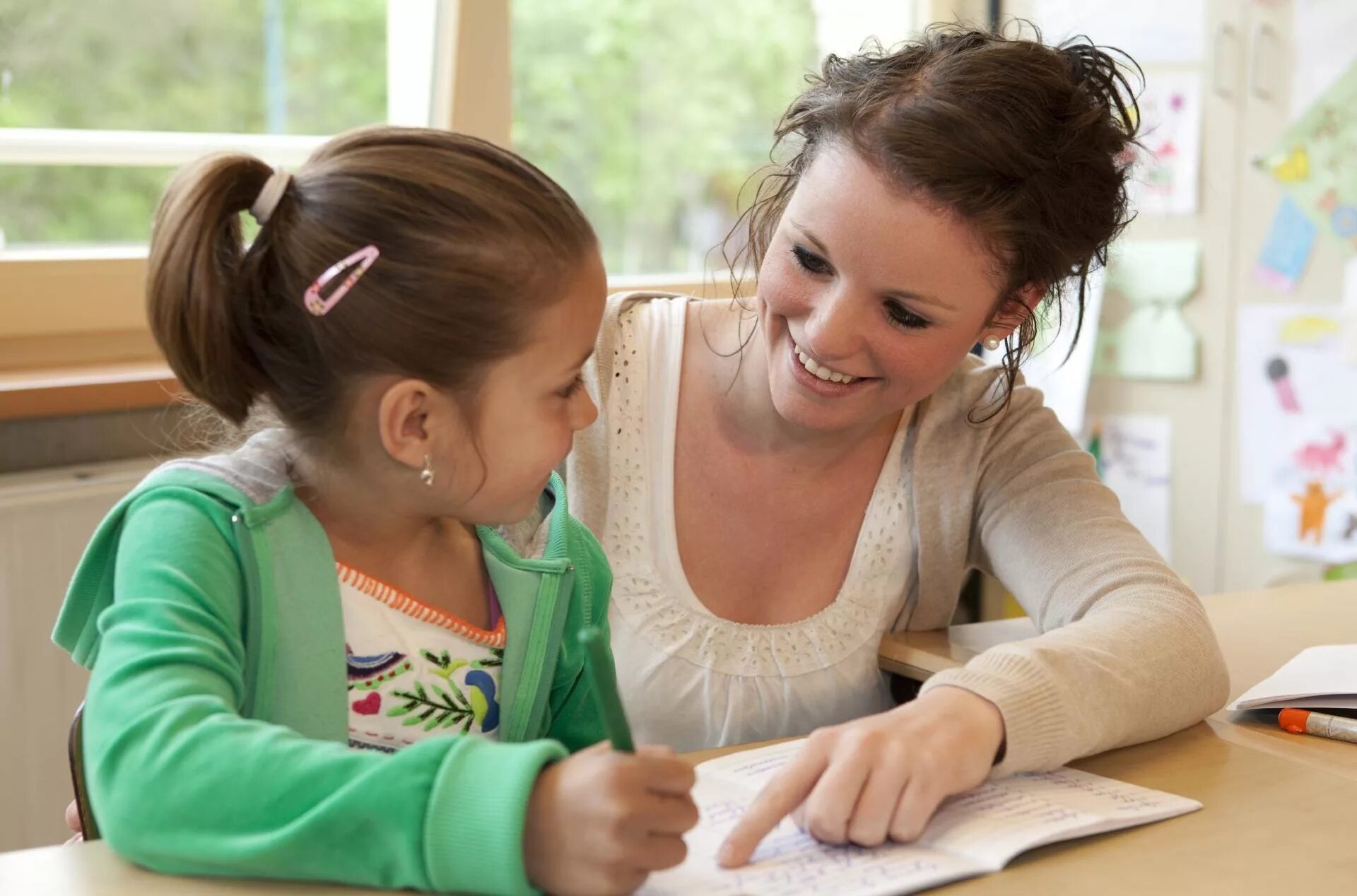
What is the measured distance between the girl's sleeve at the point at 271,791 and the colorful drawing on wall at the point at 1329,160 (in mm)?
2497

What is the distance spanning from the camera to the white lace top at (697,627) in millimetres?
1404

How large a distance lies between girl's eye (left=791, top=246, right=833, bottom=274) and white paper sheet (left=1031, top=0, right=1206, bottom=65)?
1.88 m

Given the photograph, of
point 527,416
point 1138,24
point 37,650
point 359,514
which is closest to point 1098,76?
point 527,416

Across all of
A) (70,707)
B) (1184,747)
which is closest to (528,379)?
(1184,747)

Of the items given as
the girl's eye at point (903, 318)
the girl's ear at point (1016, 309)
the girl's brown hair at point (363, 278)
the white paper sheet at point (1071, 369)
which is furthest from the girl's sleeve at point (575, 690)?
the white paper sheet at point (1071, 369)

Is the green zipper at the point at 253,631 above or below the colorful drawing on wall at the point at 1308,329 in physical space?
below

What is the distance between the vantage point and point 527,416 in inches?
40.2

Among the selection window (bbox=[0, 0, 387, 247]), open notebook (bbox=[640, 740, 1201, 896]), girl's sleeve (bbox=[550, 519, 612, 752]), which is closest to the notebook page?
open notebook (bbox=[640, 740, 1201, 896])

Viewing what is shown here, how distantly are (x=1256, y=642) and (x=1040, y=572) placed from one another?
306mm

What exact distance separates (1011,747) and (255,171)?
0.67m

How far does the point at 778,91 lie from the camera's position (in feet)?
11.2

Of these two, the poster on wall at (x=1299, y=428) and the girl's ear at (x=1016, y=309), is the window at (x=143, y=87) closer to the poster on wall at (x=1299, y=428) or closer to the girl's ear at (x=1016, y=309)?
the girl's ear at (x=1016, y=309)

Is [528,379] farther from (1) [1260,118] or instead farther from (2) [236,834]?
(1) [1260,118]

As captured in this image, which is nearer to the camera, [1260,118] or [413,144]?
[413,144]
